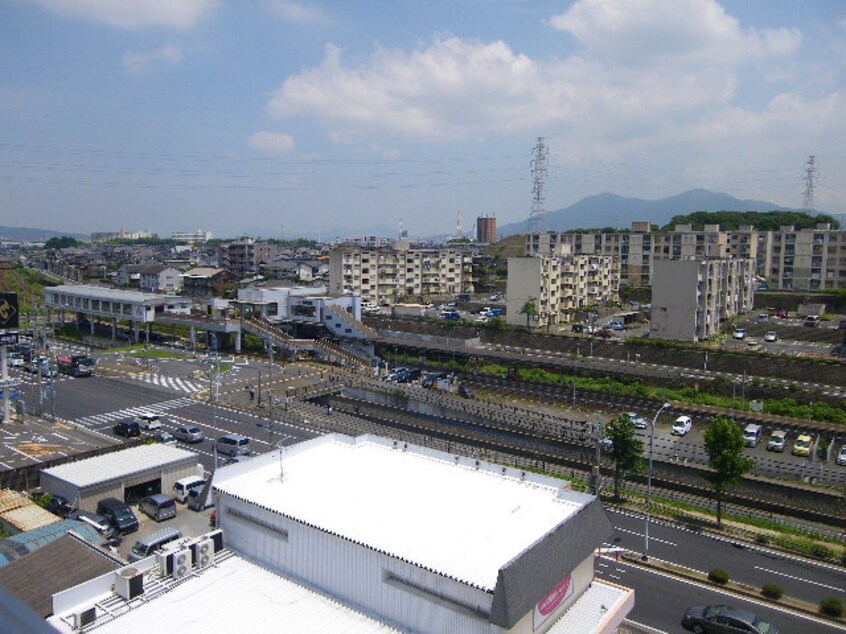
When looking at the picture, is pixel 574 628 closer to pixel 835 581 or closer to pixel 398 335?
pixel 835 581

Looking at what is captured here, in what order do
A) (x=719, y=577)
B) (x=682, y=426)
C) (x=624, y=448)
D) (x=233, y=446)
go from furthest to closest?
(x=682, y=426), (x=233, y=446), (x=624, y=448), (x=719, y=577)

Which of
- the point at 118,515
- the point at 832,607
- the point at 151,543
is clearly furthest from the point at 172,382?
the point at 832,607

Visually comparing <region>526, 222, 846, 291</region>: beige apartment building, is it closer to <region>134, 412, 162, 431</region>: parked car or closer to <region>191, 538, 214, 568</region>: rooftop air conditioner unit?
<region>134, 412, 162, 431</region>: parked car

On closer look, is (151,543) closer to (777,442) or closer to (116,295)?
(777,442)

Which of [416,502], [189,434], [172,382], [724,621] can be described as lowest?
[172,382]

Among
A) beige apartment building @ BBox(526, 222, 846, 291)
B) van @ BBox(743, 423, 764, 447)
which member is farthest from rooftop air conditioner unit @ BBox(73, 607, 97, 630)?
beige apartment building @ BBox(526, 222, 846, 291)

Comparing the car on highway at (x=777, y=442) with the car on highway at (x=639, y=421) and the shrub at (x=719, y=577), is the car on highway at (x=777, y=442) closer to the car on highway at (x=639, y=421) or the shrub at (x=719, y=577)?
the car on highway at (x=639, y=421)

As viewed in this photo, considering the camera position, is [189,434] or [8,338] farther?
[8,338]
